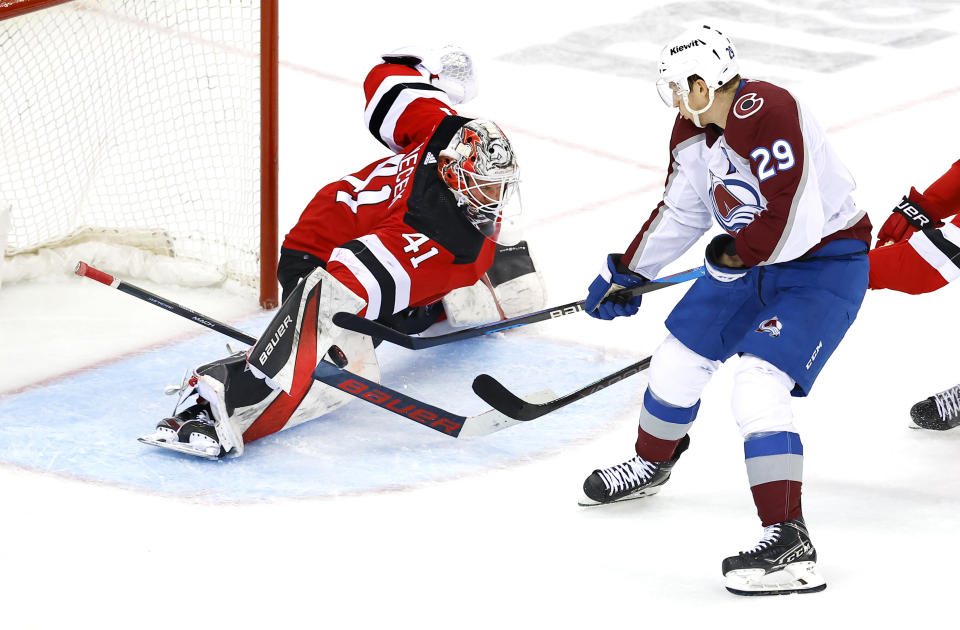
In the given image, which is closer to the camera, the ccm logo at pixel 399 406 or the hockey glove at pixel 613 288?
the hockey glove at pixel 613 288

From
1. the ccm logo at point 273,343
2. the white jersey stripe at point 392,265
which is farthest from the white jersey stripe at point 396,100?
the ccm logo at point 273,343

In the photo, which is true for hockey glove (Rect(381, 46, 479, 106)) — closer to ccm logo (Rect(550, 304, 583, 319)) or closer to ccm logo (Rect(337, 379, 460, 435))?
ccm logo (Rect(550, 304, 583, 319))

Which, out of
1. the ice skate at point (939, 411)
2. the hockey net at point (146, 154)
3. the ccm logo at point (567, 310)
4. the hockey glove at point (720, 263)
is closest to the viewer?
the hockey glove at point (720, 263)

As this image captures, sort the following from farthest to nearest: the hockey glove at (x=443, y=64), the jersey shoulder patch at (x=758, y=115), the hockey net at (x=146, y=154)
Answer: the hockey net at (x=146, y=154) → the hockey glove at (x=443, y=64) → the jersey shoulder patch at (x=758, y=115)

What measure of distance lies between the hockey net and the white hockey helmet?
1.53 metres

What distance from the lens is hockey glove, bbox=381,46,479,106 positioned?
359 centimetres

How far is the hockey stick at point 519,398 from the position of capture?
112 inches

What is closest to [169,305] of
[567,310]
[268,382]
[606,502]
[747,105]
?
[268,382]

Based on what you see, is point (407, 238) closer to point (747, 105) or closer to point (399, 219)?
point (399, 219)

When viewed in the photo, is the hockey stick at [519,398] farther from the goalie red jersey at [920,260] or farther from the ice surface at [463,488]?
the goalie red jersey at [920,260]

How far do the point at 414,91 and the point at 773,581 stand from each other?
Result: 1.63 meters

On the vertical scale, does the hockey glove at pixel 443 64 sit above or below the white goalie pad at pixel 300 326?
above

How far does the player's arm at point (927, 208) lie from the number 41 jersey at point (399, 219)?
36.1 inches

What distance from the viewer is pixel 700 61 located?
2.41 metres
